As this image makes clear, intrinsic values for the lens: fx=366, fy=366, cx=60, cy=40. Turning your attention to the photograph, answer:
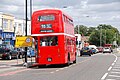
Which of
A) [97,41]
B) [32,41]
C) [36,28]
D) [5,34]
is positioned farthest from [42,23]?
[97,41]

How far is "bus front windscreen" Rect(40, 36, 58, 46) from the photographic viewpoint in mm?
28678

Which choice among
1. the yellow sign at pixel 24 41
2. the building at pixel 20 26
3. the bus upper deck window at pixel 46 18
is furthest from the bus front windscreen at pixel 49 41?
the building at pixel 20 26

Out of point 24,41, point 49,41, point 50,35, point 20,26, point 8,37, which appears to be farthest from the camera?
point 20,26

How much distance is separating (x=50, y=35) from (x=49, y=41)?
526mm

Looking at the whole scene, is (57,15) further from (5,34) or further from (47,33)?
(5,34)

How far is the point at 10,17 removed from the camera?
77.2 meters

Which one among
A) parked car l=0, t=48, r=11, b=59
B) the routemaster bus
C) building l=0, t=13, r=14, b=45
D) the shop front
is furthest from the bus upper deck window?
the shop front

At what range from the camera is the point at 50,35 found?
2862cm

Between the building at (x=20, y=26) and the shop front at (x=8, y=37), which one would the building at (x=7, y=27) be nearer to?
the shop front at (x=8, y=37)

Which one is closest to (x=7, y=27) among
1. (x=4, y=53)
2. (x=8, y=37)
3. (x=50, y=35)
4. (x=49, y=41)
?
(x=8, y=37)

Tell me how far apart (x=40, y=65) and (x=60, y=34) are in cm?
360

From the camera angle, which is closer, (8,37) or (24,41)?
(24,41)

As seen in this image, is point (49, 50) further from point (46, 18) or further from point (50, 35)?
point (46, 18)

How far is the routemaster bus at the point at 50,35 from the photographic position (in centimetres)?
2845
